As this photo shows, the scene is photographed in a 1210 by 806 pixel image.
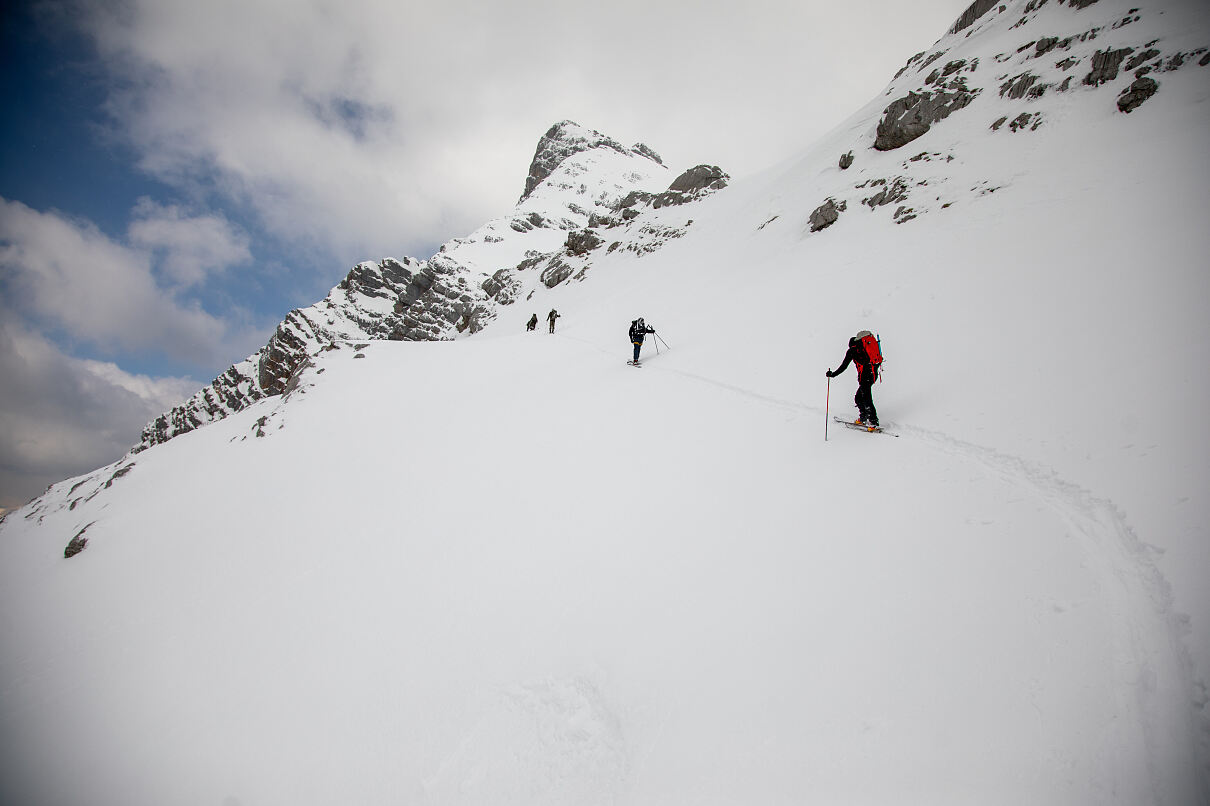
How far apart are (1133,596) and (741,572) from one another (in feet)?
10.6

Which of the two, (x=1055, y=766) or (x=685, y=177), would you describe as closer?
(x=1055, y=766)

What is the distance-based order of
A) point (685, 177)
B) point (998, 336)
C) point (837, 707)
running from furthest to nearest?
point (685, 177) → point (998, 336) → point (837, 707)

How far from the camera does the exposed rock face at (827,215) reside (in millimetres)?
24141

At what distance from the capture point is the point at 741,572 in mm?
5047

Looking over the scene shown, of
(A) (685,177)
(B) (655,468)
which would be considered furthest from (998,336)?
(A) (685,177)

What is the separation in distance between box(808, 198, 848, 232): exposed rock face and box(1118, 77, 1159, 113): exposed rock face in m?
10.3

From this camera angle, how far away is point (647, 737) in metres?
3.72

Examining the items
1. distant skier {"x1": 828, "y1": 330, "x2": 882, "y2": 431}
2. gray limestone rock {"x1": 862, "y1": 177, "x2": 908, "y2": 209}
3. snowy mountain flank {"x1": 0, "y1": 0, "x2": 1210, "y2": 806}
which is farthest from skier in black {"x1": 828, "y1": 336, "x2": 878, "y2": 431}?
gray limestone rock {"x1": 862, "y1": 177, "x2": 908, "y2": 209}

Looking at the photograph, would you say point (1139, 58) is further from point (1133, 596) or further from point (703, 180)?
point (703, 180)

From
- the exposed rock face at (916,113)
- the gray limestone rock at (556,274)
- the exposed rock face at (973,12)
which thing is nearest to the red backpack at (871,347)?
the exposed rock face at (916,113)

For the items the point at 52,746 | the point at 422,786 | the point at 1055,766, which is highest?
the point at 1055,766

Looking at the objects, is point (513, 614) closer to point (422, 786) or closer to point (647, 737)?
point (422, 786)

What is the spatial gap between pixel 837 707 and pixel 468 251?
119m

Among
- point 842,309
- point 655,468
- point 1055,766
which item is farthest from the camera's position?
point 842,309
